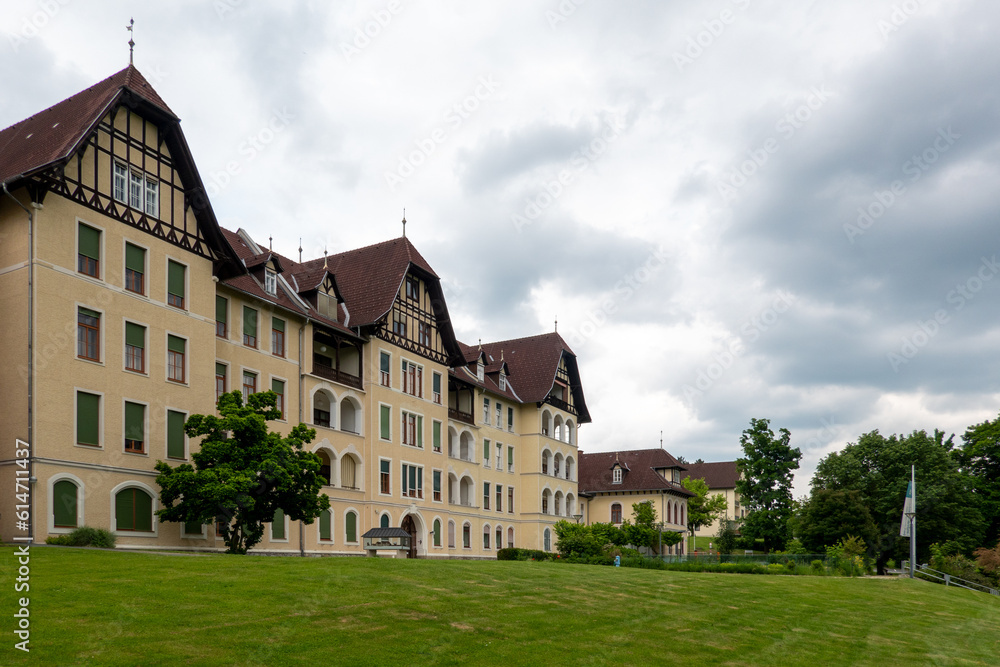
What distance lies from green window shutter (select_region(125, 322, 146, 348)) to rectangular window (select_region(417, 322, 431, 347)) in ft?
71.8

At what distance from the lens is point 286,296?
44562 mm

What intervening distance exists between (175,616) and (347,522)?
3013 centimetres

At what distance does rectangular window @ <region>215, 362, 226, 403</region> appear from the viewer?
125ft

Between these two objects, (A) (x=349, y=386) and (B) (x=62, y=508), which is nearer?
(B) (x=62, y=508)

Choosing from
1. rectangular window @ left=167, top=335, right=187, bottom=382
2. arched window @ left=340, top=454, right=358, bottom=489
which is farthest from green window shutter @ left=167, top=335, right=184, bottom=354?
arched window @ left=340, top=454, right=358, bottom=489

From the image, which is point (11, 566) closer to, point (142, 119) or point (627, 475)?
point (142, 119)

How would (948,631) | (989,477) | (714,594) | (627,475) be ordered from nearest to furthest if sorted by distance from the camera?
(948,631), (714,594), (989,477), (627,475)

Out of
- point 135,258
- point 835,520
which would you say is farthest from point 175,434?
point 835,520

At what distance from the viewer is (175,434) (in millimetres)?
33344

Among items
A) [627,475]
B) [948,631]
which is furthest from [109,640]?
[627,475]

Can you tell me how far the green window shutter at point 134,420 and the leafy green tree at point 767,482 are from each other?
198 feet

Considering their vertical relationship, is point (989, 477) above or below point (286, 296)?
below

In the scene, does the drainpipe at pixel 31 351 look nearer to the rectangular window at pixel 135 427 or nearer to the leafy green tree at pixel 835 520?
the rectangular window at pixel 135 427

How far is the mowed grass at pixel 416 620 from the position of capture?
1457cm
